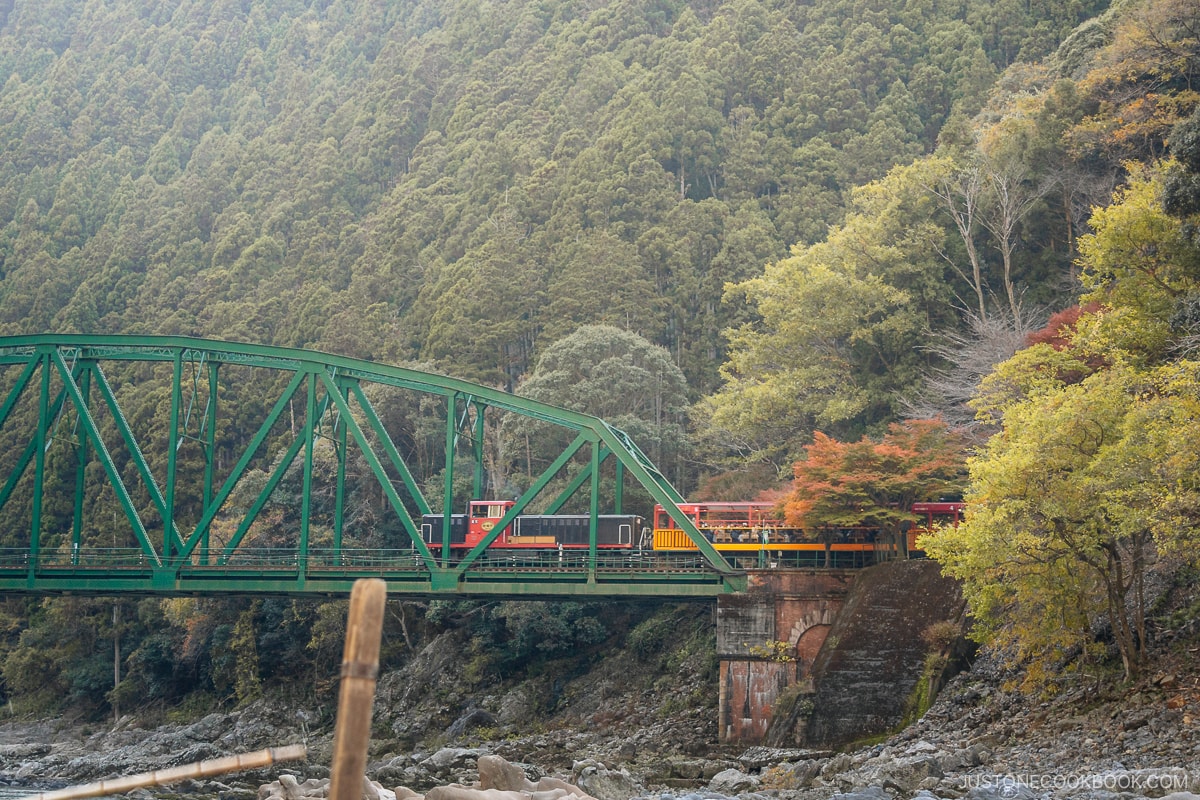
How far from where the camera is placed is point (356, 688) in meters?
5.17

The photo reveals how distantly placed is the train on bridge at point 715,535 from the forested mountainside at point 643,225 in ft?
7.11

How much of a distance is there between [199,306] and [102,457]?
3279cm

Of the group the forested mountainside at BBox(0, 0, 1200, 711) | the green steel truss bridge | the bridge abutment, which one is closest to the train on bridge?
the green steel truss bridge

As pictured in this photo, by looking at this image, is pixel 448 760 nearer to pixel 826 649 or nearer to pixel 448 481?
pixel 448 481

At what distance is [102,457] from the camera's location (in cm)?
3000

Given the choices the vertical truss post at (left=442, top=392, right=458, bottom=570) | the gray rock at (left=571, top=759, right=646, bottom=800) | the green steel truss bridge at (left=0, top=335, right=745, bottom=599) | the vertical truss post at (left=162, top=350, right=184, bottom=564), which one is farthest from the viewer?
the vertical truss post at (left=162, top=350, right=184, bottom=564)

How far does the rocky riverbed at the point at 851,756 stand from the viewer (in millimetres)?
15578

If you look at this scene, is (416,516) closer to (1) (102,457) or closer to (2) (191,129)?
(1) (102,457)

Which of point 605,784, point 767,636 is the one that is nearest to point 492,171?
point 767,636

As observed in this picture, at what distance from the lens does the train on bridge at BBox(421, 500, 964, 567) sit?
99.1ft

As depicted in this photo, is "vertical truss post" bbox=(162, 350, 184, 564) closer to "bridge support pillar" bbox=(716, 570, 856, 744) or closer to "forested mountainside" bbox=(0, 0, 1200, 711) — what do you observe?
"forested mountainside" bbox=(0, 0, 1200, 711)

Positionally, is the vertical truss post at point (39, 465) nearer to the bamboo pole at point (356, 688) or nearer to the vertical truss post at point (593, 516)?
the vertical truss post at point (593, 516)

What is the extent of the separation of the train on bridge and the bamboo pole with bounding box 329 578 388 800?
24886 mm

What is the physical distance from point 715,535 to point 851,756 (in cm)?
1055
